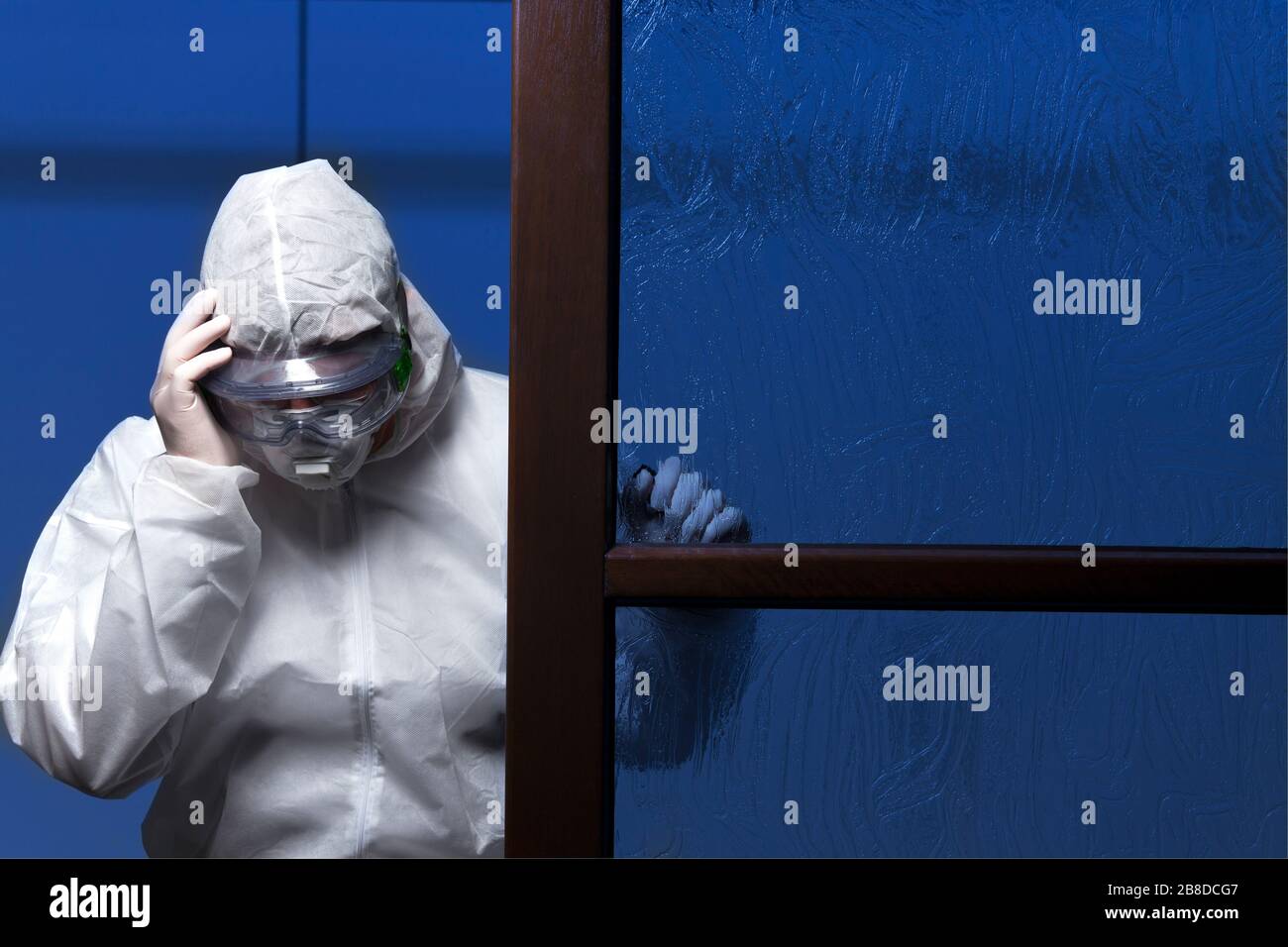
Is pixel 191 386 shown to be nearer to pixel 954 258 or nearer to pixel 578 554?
pixel 578 554

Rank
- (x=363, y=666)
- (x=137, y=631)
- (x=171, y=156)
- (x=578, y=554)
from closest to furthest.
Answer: (x=578, y=554), (x=137, y=631), (x=363, y=666), (x=171, y=156)

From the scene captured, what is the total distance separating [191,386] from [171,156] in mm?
790

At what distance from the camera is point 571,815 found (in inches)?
23.7

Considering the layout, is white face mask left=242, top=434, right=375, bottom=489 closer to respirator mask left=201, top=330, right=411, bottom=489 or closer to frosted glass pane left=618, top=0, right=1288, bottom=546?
respirator mask left=201, top=330, right=411, bottom=489

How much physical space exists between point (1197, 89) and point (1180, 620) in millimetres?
300

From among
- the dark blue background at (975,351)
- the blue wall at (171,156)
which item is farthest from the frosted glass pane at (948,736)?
the blue wall at (171,156)

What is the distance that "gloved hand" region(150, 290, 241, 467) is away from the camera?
2.66ft

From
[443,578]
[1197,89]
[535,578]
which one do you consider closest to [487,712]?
[443,578]

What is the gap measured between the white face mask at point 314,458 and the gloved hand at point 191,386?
0.10ft

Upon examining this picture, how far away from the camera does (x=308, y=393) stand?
0.81m

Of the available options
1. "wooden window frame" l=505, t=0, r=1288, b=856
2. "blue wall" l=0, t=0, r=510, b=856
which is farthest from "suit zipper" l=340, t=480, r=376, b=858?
"blue wall" l=0, t=0, r=510, b=856

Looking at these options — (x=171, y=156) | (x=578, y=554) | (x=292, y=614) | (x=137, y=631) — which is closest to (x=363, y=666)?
(x=292, y=614)
